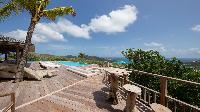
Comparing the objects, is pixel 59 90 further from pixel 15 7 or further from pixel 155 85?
pixel 155 85

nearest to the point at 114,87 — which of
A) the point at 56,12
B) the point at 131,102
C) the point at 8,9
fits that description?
the point at 131,102

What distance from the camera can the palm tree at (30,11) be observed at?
52.1ft

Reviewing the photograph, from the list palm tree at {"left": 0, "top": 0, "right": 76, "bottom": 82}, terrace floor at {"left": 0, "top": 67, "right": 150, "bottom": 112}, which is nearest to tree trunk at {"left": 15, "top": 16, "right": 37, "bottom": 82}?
palm tree at {"left": 0, "top": 0, "right": 76, "bottom": 82}

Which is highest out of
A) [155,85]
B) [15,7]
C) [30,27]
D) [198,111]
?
[15,7]

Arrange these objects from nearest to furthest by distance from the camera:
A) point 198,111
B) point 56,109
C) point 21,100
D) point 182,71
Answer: point 198,111 → point 56,109 → point 21,100 → point 182,71

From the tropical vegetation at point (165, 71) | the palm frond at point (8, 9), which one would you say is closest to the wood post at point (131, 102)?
the palm frond at point (8, 9)

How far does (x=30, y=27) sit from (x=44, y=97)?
23.1ft

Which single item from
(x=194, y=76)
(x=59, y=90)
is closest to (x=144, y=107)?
(x=59, y=90)

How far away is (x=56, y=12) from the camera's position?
670 inches

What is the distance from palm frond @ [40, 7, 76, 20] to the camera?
1675cm

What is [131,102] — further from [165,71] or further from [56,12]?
[165,71]

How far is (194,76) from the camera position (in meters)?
24.1

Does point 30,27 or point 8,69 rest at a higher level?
point 30,27

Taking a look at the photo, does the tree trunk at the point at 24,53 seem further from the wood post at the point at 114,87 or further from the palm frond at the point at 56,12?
the wood post at the point at 114,87
